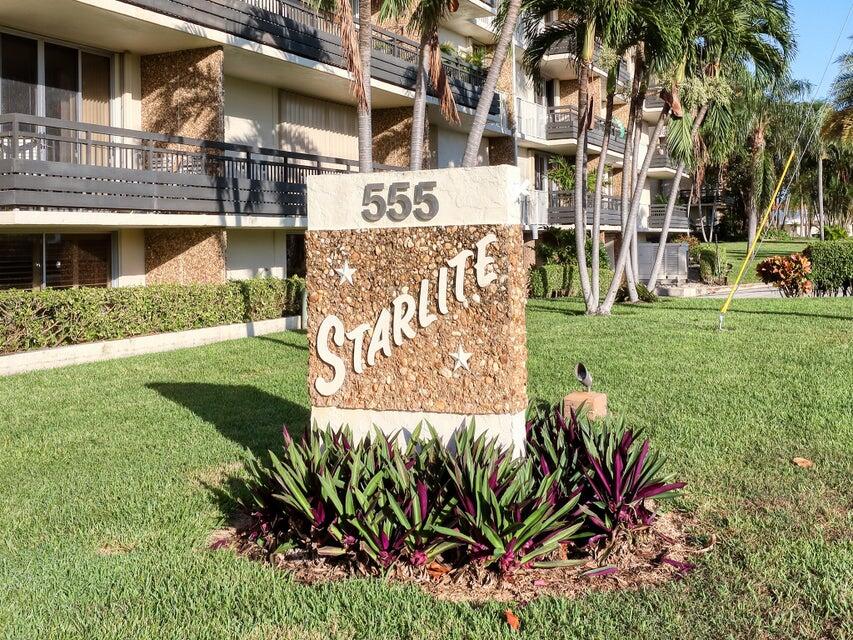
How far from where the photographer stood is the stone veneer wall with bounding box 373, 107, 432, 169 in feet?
83.5

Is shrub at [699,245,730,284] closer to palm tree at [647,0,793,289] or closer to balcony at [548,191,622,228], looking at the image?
balcony at [548,191,622,228]

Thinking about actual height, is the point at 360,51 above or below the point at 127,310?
above

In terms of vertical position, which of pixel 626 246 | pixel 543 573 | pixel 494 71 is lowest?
pixel 543 573

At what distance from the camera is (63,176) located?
14.5 meters

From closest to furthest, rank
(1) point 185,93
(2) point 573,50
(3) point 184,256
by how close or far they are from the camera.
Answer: (1) point 185,93, (3) point 184,256, (2) point 573,50

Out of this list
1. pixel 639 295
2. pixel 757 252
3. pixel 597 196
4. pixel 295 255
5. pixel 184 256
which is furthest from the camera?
pixel 757 252

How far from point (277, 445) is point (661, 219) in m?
40.9

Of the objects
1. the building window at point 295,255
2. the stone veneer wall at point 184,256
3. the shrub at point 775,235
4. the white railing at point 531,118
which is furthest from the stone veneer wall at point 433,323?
the shrub at point 775,235

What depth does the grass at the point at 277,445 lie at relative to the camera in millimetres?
4559

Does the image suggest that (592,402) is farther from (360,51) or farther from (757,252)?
(757,252)

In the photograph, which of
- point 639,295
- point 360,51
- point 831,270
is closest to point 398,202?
point 360,51

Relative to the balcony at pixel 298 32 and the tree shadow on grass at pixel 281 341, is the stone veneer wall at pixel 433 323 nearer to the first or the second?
the tree shadow on grass at pixel 281 341

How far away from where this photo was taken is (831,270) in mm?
27219

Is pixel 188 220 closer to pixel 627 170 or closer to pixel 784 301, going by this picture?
pixel 627 170
